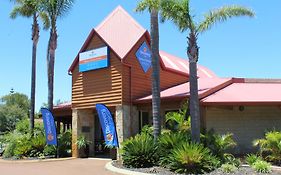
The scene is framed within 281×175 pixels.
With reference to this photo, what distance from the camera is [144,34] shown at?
70.6 ft

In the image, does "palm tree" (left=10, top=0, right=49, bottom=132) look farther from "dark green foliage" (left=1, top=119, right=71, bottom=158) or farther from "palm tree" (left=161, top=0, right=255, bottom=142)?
"palm tree" (left=161, top=0, right=255, bottom=142)

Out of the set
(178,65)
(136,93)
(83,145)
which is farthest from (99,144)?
(178,65)

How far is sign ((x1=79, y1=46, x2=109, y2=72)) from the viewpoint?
2084cm

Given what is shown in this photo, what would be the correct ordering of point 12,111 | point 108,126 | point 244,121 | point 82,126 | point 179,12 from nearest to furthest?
point 179,12
point 108,126
point 244,121
point 82,126
point 12,111

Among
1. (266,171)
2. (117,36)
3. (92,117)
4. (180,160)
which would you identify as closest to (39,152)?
(92,117)

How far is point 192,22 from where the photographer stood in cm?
1513

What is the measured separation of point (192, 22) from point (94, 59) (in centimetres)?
786

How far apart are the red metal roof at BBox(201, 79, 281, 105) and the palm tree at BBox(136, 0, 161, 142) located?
2.69 m

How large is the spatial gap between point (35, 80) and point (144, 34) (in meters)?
8.66

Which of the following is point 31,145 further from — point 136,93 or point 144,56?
point 144,56

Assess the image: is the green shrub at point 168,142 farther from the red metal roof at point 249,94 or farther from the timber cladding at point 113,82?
the timber cladding at point 113,82

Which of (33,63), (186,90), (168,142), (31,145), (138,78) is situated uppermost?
(33,63)

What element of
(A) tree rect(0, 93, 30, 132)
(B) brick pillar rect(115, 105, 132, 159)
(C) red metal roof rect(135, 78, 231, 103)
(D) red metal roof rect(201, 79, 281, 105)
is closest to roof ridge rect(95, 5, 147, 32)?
(C) red metal roof rect(135, 78, 231, 103)

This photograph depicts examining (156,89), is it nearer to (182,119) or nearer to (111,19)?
(182,119)
